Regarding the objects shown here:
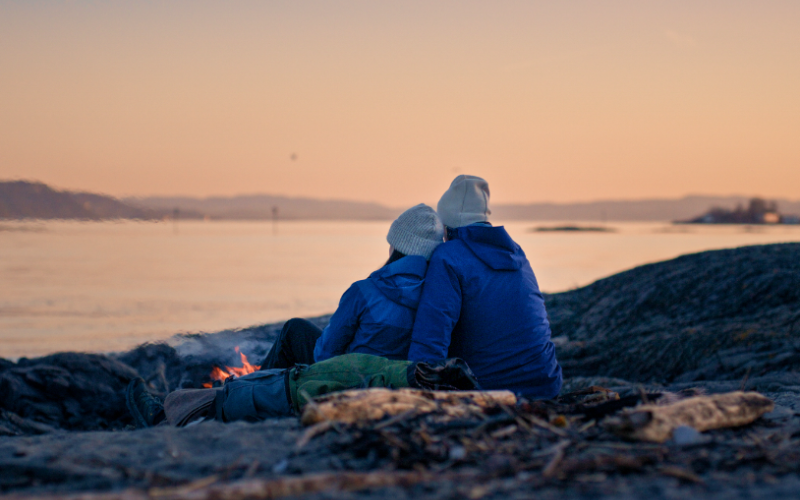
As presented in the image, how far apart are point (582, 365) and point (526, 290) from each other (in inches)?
205

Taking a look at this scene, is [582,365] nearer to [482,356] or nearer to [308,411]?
[482,356]

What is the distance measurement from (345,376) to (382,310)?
0.59 meters

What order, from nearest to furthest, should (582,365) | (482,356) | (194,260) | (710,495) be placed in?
(710,495)
(482,356)
(582,365)
(194,260)

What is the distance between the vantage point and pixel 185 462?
9.36 feet

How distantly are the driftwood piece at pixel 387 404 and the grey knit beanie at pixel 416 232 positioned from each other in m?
1.25

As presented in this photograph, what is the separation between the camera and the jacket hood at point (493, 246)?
4.48 meters

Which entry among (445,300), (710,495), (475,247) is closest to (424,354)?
(445,300)

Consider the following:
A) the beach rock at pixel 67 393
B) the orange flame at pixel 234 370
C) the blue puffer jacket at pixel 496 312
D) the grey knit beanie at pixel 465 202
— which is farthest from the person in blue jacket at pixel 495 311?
the beach rock at pixel 67 393

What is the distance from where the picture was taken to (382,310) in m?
4.40

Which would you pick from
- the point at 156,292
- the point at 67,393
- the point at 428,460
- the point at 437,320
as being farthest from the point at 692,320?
the point at 156,292

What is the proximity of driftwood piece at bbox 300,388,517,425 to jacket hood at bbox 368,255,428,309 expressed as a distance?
92 centimetres

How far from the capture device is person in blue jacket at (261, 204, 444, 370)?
440 centimetres

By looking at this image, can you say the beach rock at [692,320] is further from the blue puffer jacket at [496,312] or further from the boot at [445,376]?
the boot at [445,376]

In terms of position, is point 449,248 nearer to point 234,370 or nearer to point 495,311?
point 495,311
